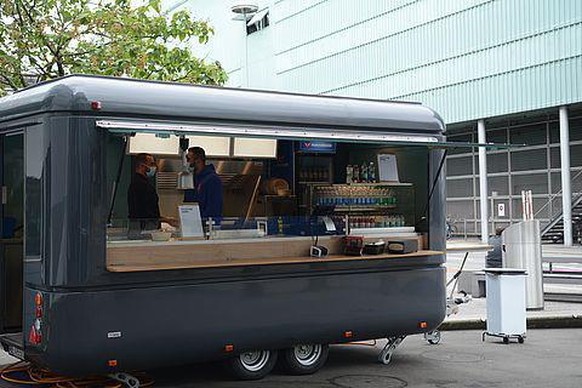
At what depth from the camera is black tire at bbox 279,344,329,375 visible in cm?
812

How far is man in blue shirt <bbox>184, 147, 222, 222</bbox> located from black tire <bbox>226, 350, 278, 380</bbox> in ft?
4.65

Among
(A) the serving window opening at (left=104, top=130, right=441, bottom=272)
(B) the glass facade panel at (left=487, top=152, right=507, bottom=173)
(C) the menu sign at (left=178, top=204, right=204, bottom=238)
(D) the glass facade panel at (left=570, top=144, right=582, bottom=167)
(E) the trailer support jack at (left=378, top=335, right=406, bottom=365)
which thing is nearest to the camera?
(A) the serving window opening at (left=104, top=130, right=441, bottom=272)

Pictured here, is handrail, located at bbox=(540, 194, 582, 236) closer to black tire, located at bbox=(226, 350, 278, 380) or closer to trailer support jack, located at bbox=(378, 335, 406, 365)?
trailer support jack, located at bbox=(378, 335, 406, 365)

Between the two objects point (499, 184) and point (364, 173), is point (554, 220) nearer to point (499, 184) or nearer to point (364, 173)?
point (499, 184)

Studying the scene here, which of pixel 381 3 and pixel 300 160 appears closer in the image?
pixel 300 160

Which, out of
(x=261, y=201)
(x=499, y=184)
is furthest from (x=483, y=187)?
(x=261, y=201)

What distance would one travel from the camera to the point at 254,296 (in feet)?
24.6

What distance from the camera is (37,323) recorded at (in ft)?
22.0

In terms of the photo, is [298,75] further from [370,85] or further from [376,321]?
[376,321]

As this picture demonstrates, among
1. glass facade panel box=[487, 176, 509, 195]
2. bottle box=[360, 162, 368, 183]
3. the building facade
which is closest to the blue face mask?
bottle box=[360, 162, 368, 183]

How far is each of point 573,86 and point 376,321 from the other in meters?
26.9

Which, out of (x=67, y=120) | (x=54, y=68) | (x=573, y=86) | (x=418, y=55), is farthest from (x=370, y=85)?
(x=67, y=120)

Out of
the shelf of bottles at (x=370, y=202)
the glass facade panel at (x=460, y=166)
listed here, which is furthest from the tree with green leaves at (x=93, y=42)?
the glass facade panel at (x=460, y=166)

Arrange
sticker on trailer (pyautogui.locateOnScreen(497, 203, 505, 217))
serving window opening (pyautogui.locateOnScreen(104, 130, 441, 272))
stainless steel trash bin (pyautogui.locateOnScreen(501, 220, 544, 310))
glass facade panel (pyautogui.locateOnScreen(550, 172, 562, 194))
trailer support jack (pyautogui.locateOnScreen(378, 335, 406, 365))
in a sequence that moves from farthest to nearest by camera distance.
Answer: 1. sticker on trailer (pyautogui.locateOnScreen(497, 203, 505, 217))
2. glass facade panel (pyautogui.locateOnScreen(550, 172, 562, 194))
3. stainless steel trash bin (pyautogui.locateOnScreen(501, 220, 544, 310))
4. trailer support jack (pyautogui.locateOnScreen(378, 335, 406, 365))
5. serving window opening (pyautogui.locateOnScreen(104, 130, 441, 272))
